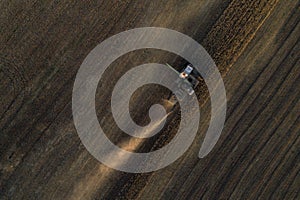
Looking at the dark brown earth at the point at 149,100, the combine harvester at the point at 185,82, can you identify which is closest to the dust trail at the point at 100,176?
the dark brown earth at the point at 149,100

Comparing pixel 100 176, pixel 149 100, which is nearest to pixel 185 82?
pixel 149 100

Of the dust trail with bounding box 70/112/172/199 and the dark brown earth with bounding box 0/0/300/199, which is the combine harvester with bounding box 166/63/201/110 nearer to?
the dark brown earth with bounding box 0/0/300/199

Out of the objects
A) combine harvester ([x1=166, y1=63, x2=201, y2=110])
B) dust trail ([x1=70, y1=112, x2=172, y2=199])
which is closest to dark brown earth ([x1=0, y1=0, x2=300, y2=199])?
dust trail ([x1=70, y1=112, x2=172, y2=199])

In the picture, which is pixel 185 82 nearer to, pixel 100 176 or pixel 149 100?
pixel 149 100

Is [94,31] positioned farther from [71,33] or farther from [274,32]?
[274,32]

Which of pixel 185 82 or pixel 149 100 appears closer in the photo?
pixel 185 82
